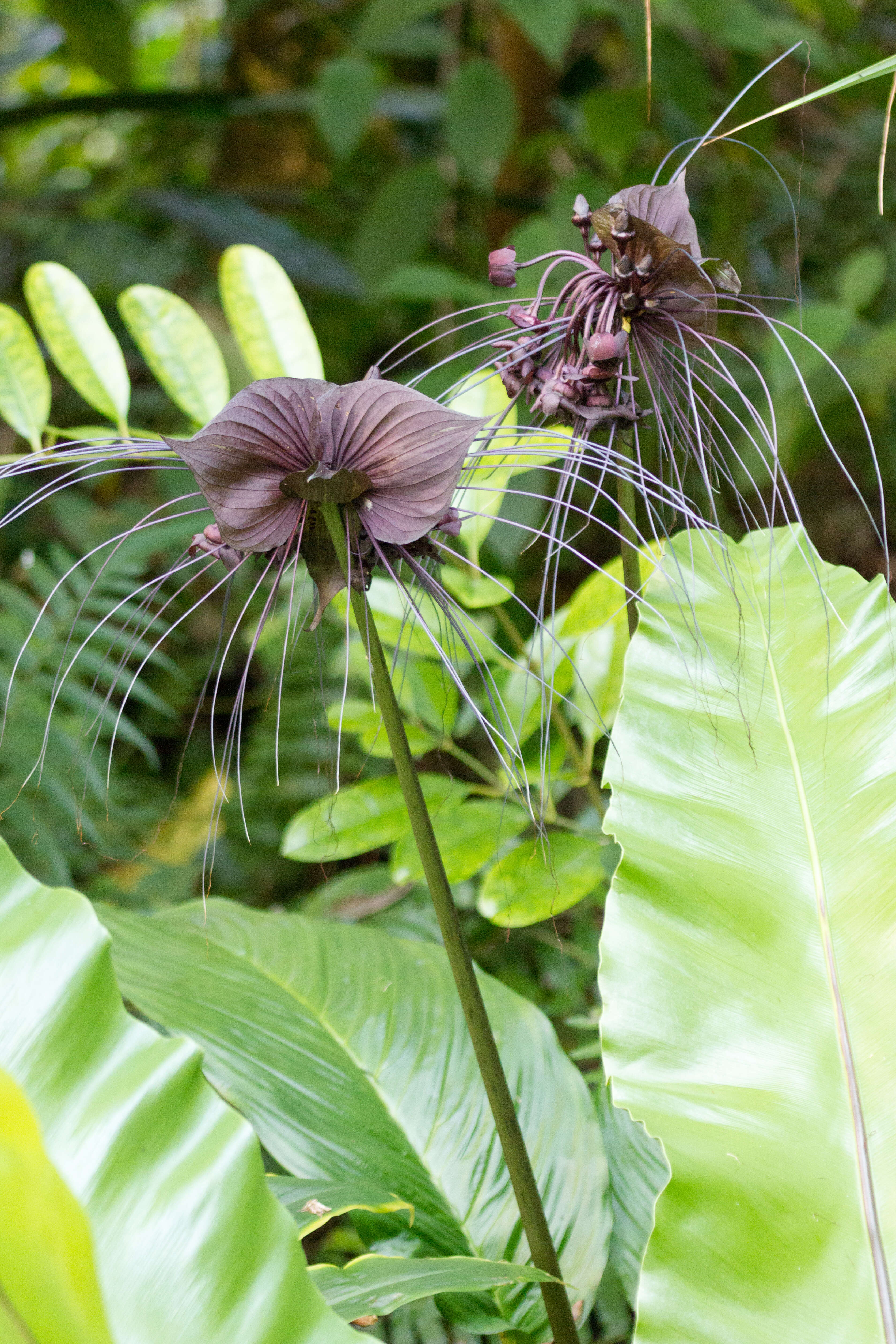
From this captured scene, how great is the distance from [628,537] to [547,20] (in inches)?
36.5

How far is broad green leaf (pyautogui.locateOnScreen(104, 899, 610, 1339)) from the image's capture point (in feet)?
1.57

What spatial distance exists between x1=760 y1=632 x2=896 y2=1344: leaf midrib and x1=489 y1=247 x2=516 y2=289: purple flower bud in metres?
0.19

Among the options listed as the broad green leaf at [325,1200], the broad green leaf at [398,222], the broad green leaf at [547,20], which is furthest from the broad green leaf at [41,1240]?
the broad green leaf at [398,222]

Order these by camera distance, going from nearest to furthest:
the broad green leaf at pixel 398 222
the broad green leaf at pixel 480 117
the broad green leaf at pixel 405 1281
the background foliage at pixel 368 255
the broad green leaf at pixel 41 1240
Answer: the broad green leaf at pixel 41 1240 < the broad green leaf at pixel 405 1281 < the background foliage at pixel 368 255 < the broad green leaf at pixel 480 117 < the broad green leaf at pixel 398 222

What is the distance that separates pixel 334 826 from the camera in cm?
61

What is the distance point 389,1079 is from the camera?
1.78 feet

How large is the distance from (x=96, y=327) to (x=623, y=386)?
343mm

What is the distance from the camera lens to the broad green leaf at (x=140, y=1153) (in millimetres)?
287

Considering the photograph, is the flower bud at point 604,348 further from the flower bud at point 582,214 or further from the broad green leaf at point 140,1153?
the broad green leaf at point 140,1153

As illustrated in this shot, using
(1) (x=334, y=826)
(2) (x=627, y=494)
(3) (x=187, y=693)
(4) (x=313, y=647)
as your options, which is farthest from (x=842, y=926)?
(3) (x=187, y=693)

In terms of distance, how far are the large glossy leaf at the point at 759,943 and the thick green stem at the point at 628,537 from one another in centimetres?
1

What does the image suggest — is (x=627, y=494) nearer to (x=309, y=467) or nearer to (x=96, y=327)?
(x=309, y=467)

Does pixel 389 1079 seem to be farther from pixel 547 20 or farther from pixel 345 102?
pixel 345 102

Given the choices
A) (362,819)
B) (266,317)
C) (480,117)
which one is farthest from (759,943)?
(480,117)
